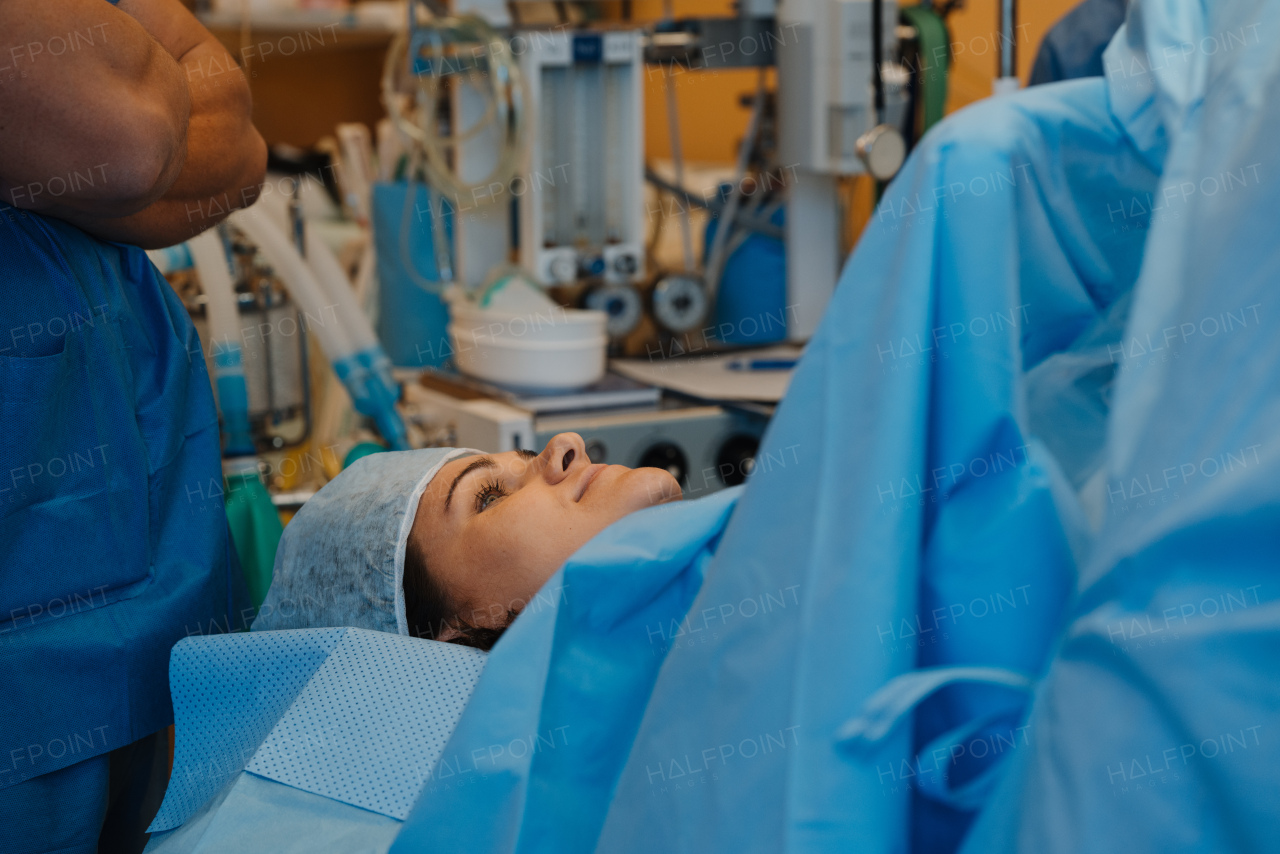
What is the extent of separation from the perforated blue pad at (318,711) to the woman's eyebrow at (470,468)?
0.17 meters

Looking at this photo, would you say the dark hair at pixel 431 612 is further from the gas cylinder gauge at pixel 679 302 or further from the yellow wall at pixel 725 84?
the yellow wall at pixel 725 84

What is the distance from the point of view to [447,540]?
3.60 ft

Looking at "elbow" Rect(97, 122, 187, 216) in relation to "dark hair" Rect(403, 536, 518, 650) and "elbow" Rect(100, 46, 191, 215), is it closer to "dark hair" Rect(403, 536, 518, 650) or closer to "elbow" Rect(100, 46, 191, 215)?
"elbow" Rect(100, 46, 191, 215)

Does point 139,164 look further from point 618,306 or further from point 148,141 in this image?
point 618,306

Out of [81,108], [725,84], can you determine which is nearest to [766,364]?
[81,108]

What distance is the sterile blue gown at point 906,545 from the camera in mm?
542

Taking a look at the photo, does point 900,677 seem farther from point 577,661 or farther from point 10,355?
point 10,355

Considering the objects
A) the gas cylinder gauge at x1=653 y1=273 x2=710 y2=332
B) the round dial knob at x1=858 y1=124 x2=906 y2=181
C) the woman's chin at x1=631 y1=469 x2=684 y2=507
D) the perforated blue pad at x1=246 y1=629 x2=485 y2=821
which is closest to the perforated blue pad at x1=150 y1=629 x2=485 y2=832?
the perforated blue pad at x1=246 y1=629 x2=485 y2=821

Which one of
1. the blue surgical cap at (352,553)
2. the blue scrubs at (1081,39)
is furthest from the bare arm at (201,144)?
the blue scrubs at (1081,39)

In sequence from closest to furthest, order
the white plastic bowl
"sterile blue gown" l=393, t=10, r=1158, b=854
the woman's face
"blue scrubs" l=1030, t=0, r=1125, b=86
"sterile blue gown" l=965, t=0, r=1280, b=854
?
"sterile blue gown" l=965, t=0, r=1280, b=854 < "sterile blue gown" l=393, t=10, r=1158, b=854 < the woman's face < "blue scrubs" l=1030, t=0, r=1125, b=86 < the white plastic bowl

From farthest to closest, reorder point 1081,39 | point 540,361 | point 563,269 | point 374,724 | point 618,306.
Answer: point 618,306
point 563,269
point 540,361
point 1081,39
point 374,724

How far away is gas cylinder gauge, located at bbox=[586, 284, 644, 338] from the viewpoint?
7.41 feet

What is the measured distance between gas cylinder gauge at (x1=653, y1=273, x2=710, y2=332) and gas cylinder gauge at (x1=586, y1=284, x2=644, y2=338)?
0.13 ft

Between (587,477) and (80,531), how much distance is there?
45cm
